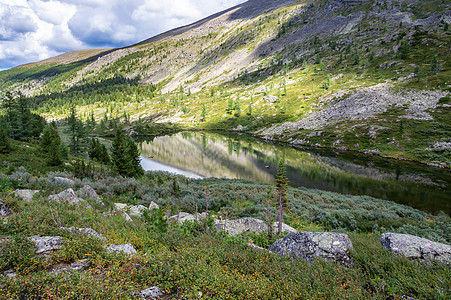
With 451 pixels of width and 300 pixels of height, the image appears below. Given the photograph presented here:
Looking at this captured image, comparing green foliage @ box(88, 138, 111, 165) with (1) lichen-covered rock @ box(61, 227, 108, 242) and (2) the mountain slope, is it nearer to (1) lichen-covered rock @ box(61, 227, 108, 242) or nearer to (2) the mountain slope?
(1) lichen-covered rock @ box(61, 227, 108, 242)

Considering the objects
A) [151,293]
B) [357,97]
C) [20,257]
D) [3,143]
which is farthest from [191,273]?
[357,97]

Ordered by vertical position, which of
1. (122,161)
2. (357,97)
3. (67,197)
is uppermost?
(357,97)

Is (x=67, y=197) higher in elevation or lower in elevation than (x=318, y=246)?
higher

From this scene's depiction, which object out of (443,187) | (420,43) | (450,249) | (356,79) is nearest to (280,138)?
(443,187)

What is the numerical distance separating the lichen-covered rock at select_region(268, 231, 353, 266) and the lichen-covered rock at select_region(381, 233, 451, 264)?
1.52 metres

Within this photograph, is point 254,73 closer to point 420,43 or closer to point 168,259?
point 420,43

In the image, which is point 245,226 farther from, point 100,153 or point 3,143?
point 100,153

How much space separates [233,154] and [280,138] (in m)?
31.9

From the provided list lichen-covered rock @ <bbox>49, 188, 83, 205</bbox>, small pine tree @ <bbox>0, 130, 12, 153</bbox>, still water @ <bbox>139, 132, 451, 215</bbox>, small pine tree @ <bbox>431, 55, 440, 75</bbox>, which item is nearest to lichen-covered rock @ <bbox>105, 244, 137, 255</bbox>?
lichen-covered rock @ <bbox>49, 188, 83, 205</bbox>

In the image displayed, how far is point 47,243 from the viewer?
5719 millimetres

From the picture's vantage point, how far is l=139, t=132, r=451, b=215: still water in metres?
33.1

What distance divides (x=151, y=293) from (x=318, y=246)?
587 centimetres

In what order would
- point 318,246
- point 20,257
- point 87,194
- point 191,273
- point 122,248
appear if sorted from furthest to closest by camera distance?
1. point 87,194
2. point 318,246
3. point 122,248
4. point 191,273
5. point 20,257

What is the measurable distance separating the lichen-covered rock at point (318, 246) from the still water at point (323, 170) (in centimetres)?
2906
